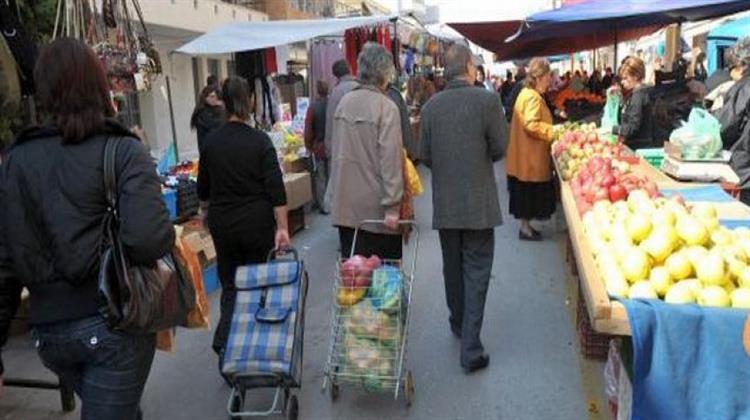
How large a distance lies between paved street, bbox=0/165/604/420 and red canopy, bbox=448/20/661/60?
5219 millimetres

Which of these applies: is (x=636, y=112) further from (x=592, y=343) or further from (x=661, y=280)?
(x=661, y=280)

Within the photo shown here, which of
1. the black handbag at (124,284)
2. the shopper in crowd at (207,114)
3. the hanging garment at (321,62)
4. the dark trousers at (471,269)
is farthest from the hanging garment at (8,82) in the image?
the hanging garment at (321,62)

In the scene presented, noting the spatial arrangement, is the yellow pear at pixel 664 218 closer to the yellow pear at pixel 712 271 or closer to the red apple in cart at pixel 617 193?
the yellow pear at pixel 712 271

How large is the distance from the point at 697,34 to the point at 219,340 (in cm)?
2110

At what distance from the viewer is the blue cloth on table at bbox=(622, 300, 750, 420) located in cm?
232

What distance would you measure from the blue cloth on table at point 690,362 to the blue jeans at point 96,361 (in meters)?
1.67

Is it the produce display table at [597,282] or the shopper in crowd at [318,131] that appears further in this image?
the shopper in crowd at [318,131]

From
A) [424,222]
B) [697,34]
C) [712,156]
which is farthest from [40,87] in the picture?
[697,34]

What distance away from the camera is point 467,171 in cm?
424

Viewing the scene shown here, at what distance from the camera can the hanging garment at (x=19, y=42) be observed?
169 inches

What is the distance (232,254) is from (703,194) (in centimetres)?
298

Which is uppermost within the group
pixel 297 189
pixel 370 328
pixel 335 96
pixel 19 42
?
pixel 19 42

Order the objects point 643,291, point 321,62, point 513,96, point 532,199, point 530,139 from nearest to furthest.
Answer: point 643,291 < point 530,139 < point 532,199 < point 321,62 < point 513,96

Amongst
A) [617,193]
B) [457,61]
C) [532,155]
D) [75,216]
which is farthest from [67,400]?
[532,155]
